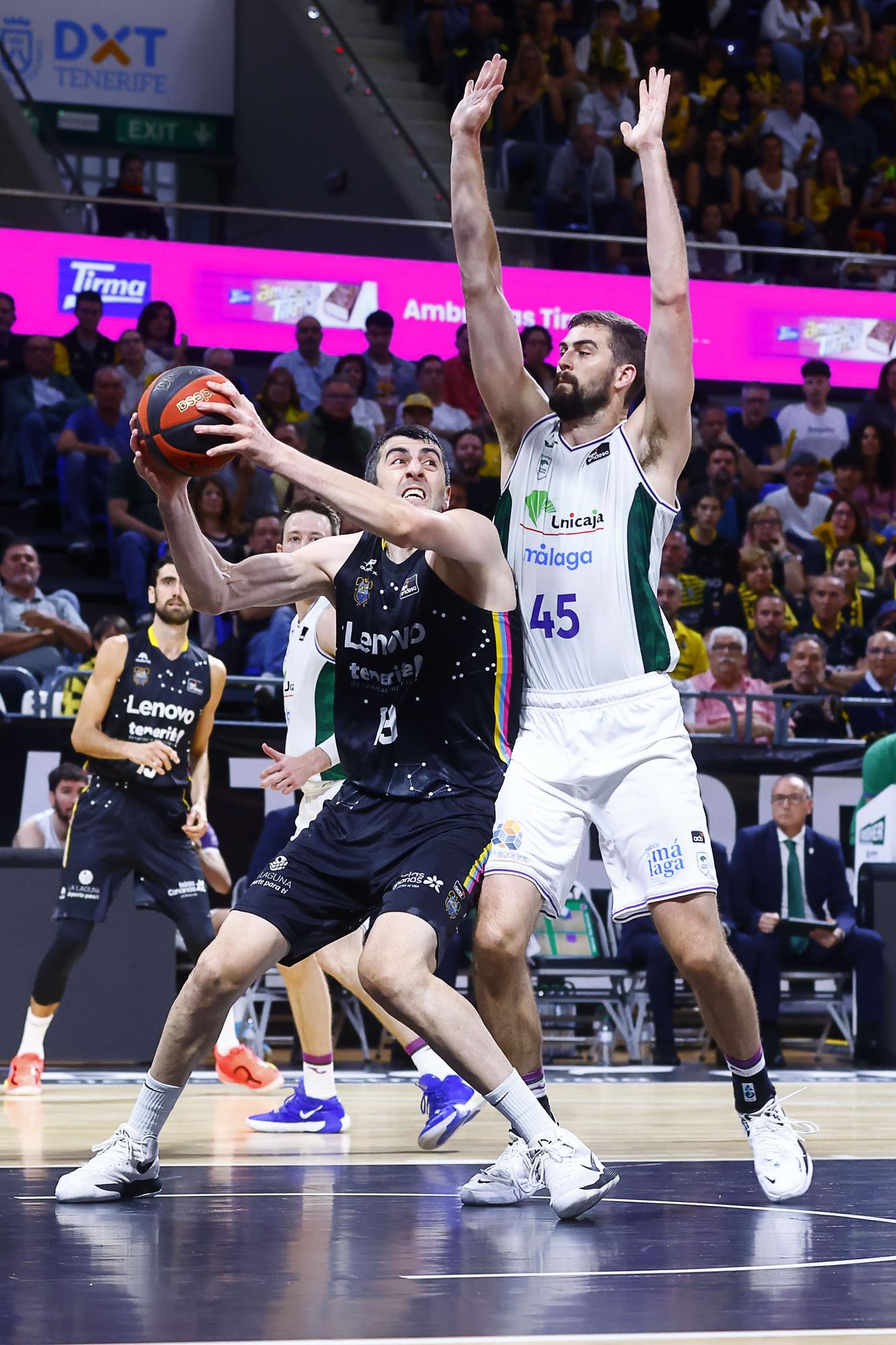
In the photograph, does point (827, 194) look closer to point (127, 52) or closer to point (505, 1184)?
point (127, 52)

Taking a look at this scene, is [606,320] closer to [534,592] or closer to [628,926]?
[534,592]

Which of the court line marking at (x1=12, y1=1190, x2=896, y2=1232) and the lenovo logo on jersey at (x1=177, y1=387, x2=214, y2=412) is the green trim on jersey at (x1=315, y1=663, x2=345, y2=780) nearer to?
the court line marking at (x1=12, y1=1190, x2=896, y2=1232)

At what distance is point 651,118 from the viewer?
4918mm

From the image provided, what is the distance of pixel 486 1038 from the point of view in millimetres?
4516

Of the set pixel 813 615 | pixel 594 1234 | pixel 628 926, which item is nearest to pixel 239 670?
pixel 628 926

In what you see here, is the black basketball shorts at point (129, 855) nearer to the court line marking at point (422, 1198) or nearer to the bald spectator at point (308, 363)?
the court line marking at point (422, 1198)

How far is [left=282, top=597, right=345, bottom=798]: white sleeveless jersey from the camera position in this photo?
23.0 ft

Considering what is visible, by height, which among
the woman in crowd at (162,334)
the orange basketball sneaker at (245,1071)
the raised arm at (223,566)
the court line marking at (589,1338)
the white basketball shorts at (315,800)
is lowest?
the orange basketball sneaker at (245,1071)

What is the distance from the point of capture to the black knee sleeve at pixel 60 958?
8.39 meters

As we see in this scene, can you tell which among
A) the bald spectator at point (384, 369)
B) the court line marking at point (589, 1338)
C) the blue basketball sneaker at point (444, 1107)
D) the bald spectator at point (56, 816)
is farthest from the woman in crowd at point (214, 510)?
→ the court line marking at point (589, 1338)

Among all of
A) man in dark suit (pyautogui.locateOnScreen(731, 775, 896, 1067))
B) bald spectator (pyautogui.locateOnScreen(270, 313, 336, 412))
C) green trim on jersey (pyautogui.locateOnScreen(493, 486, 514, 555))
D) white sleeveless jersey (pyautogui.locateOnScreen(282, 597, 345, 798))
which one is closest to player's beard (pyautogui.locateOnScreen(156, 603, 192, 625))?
white sleeveless jersey (pyautogui.locateOnScreen(282, 597, 345, 798))

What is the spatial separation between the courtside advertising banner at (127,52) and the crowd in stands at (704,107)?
107 inches

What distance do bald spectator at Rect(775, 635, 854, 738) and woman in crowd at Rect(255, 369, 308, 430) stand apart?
3.90 meters

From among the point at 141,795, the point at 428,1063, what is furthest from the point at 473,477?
the point at 428,1063
